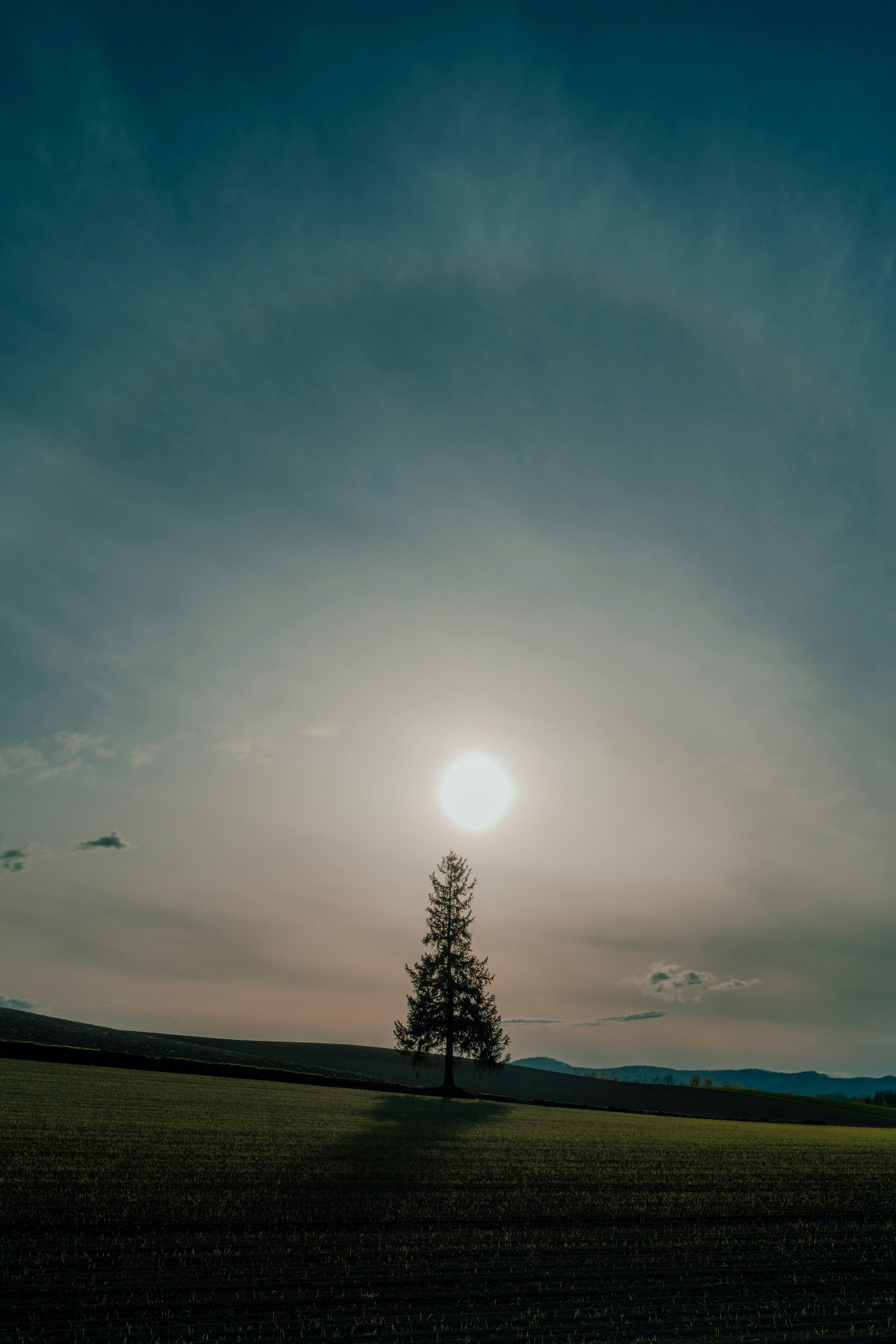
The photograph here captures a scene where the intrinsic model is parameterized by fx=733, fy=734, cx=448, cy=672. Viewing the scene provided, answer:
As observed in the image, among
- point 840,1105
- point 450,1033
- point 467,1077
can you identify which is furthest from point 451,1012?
point 840,1105

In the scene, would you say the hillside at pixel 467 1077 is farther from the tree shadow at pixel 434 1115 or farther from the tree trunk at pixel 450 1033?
the tree shadow at pixel 434 1115

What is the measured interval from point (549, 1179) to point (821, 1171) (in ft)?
41.1

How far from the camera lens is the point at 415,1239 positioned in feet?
45.4

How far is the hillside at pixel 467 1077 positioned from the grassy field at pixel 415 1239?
4119cm

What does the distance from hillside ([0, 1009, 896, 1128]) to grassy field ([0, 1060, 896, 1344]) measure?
135ft

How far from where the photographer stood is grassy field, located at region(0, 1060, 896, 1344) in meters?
10.2

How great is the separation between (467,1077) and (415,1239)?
79.0 m

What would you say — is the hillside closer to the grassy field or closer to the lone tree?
the lone tree

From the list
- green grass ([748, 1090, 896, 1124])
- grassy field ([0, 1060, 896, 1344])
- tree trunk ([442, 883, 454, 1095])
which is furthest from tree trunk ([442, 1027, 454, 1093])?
green grass ([748, 1090, 896, 1124])

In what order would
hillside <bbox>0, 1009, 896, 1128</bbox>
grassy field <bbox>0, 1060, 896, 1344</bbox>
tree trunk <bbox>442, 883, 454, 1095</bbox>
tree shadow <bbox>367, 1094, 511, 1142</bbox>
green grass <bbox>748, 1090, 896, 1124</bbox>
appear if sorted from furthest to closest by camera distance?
green grass <bbox>748, 1090, 896, 1124</bbox> → hillside <bbox>0, 1009, 896, 1128</bbox> → tree trunk <bbox>442, 883, 454, 1095</bbox> → tree shadow <bbox>367, 1094, 511, 1142</bbox> → grassy field <bbox>0, 1060, 896, 1344</bbox>

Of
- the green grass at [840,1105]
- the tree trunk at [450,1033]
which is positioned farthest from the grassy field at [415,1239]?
the green grass at [840,1105]

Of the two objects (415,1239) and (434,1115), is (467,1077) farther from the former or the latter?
(415,1239)

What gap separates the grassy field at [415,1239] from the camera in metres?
10.2

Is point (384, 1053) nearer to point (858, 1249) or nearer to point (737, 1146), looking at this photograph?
point (737, 1146)
